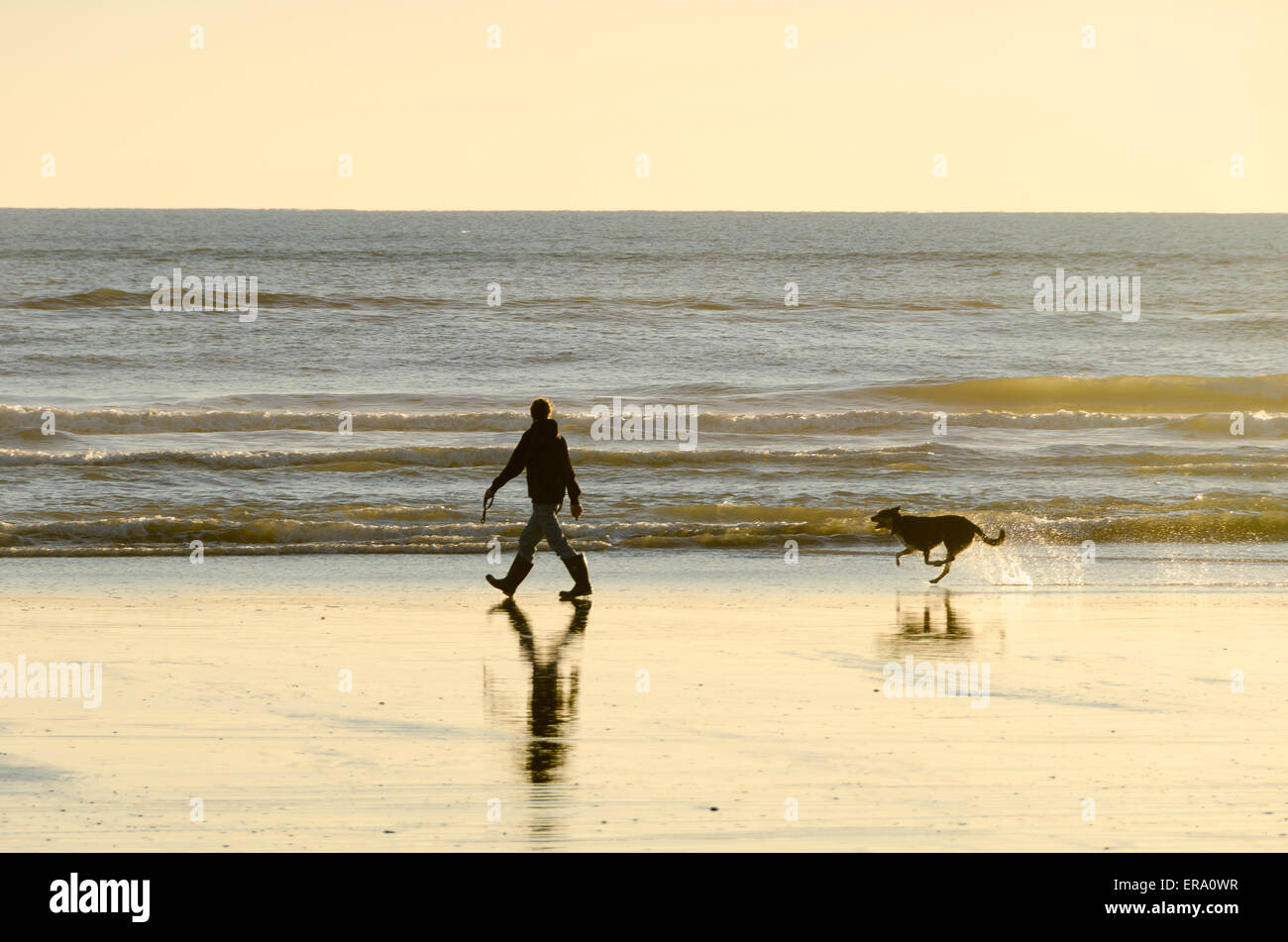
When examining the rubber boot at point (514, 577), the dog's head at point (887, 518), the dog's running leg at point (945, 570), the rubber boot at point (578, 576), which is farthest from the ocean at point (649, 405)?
the rubber boot at point (578, 576)

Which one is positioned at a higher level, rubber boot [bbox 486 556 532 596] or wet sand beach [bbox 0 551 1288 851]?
rubber boot [bbox 486 556 532 596]

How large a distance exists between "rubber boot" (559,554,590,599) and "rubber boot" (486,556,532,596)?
14.0 inches

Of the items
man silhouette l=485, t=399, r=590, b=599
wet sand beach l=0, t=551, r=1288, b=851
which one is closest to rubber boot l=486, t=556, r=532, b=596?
man silhouette l=485, t=399, r=590, b=599

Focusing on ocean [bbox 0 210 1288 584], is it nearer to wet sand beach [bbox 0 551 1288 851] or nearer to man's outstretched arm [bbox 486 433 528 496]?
wet sand beach [bbox 0 551 1288 851]

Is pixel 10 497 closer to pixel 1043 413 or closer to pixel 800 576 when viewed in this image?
pixel 800 576

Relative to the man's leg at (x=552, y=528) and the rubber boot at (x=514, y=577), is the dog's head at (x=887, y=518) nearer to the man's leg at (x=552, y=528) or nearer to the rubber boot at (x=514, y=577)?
the man's leg at (x=552, y=528)

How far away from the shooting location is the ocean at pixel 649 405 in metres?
15.9

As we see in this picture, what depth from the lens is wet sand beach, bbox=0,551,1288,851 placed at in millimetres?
6090

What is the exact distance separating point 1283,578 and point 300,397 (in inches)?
790

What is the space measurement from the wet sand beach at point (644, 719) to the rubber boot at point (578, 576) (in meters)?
0.30

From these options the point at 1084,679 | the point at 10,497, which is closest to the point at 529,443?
the point at 1084,679

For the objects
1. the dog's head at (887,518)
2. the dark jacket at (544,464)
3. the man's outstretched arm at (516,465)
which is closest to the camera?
the man's outstretched arm at (516,465)

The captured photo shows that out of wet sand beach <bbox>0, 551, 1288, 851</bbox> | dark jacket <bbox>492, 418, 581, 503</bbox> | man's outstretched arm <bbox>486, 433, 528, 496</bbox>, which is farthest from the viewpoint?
dark jacket <bbox>492, 418, 581, 503</bbox>

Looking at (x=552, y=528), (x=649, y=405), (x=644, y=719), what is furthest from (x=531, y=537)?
(x=649, y=405)
